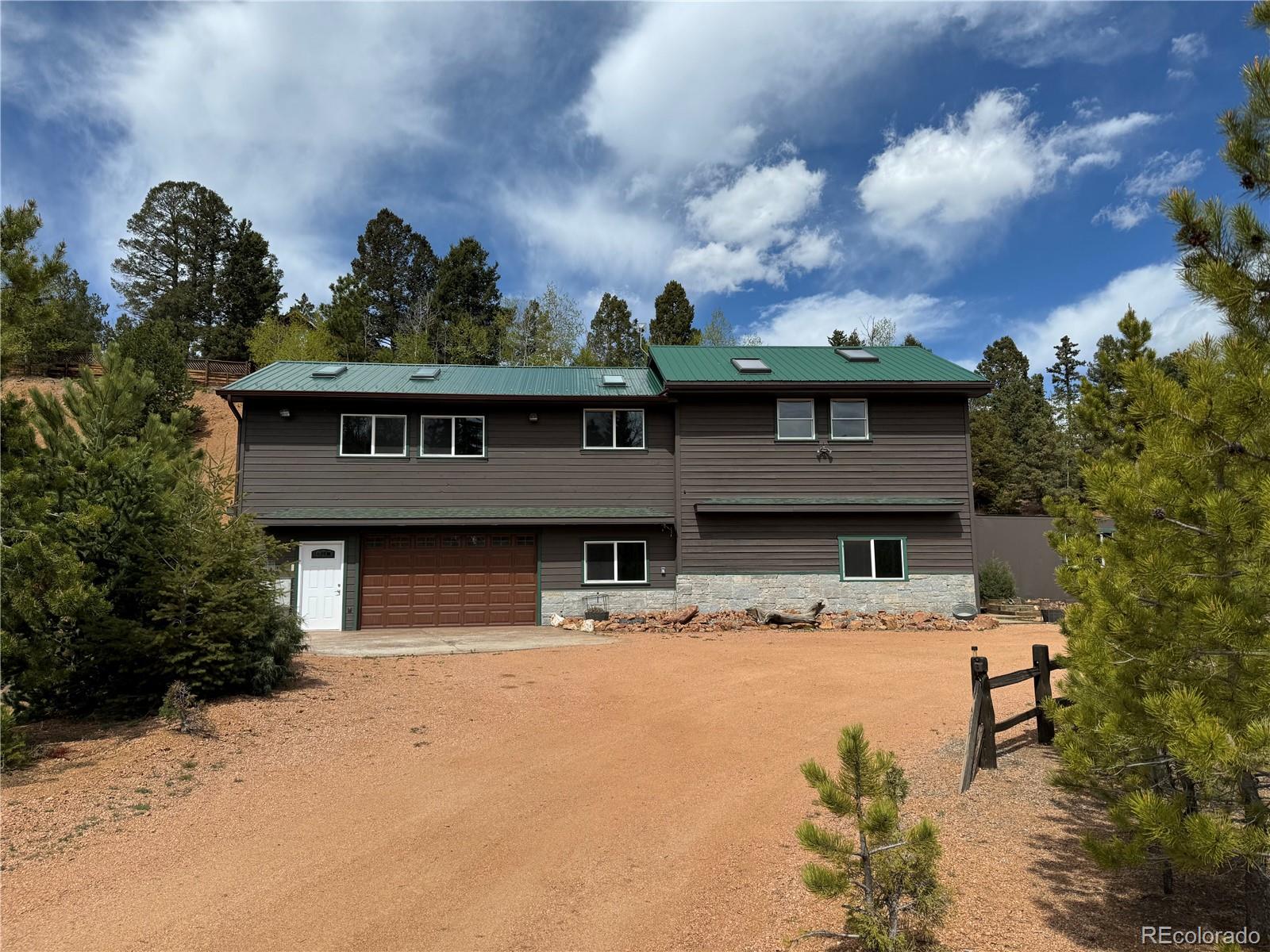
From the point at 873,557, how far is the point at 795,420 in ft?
12.9

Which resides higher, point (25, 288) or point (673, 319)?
point (673, 319)

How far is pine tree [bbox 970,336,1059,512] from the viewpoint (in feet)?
116

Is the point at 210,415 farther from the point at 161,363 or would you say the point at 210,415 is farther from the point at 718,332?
the point at 718,332

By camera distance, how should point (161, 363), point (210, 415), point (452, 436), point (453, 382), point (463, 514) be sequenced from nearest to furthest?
point (463, 514), point (452, 436), point (453, 382), point (161, 363), point (210, 415)

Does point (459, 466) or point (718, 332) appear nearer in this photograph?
point (459, 466)

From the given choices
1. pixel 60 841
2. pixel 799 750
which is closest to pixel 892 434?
Result: pixel 799 750

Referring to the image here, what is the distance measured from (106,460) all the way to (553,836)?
6478 millimetres

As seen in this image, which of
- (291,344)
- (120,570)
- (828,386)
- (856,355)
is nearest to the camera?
(120,570)

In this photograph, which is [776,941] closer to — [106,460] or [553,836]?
[553,836]

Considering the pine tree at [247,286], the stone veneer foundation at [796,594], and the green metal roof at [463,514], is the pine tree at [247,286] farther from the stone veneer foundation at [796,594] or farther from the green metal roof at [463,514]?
the stone veneer foundation at [796,594]

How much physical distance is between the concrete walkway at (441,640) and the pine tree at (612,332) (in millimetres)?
29351

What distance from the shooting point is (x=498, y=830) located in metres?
5.38

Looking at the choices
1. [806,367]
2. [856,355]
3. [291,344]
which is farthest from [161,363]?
[856,355]

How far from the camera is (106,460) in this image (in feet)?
25.6
